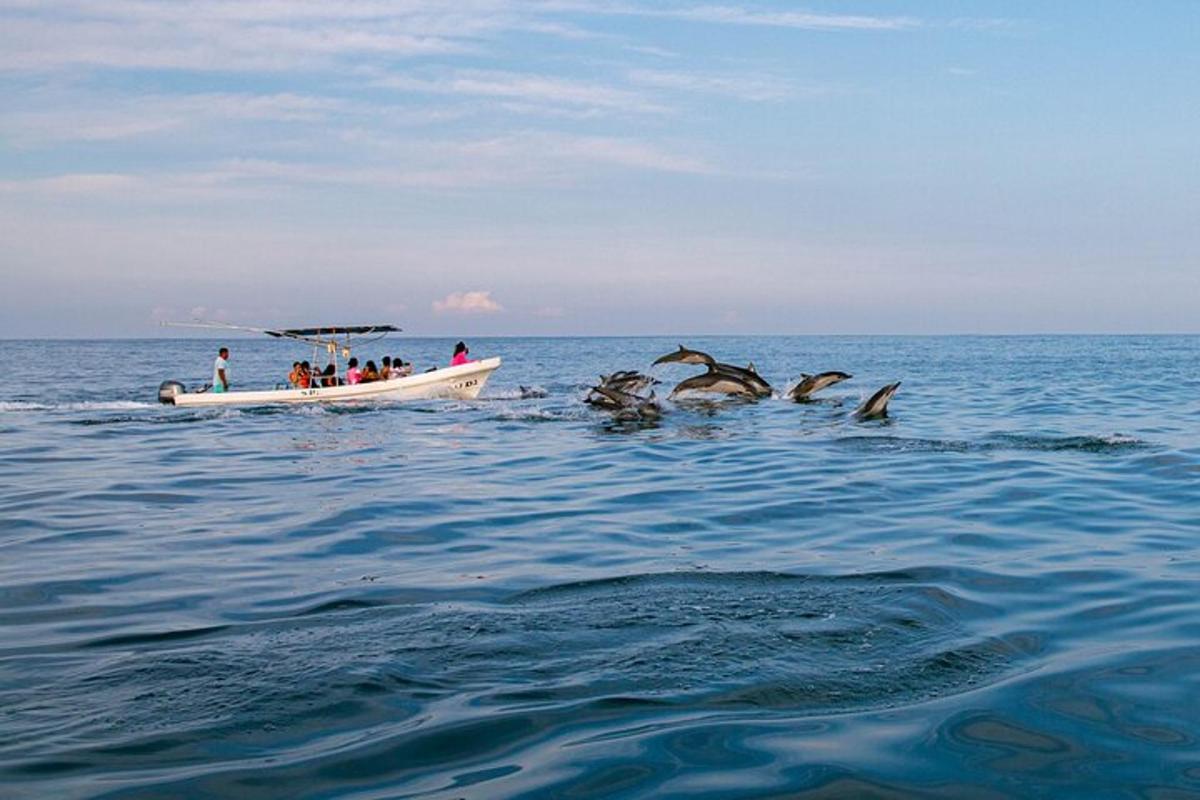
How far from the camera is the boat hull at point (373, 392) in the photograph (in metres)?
35.8

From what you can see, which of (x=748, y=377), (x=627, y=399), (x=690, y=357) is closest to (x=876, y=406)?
(x=690, y=357)

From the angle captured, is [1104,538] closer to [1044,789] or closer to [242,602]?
[1044,789]

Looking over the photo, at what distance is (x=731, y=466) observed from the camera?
18.5 metres

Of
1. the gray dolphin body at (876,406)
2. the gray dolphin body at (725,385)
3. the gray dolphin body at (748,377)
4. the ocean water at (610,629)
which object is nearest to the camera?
the ocean water at (610,629)

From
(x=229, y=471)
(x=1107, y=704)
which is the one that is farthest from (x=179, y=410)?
(x=1107, y=704)

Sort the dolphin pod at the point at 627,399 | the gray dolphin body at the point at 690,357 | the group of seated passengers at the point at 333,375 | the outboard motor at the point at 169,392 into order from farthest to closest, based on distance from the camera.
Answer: the group of seated passengers at the point at 333,375
the outboard motor at the point at 169,392
the gray dolphin body at the point at 690,357
the dolphin pod at the point at 627,399

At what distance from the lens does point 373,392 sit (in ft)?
119

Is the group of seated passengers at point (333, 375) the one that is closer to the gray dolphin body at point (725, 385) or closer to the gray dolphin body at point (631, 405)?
the gray dolphin body at point (631, 405)

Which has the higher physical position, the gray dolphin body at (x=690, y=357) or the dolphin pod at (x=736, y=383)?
the gray dolphin body at (x=690, y=357)

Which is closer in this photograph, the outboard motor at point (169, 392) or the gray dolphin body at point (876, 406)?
the gray dolphin body at point (876, 406)

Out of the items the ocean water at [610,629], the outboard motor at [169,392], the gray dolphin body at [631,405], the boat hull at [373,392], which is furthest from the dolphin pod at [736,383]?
the outboard motor at [169,392]

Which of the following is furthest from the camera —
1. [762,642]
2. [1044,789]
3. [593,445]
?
[593,445]

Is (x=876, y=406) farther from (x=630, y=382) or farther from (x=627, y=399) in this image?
(x=630, y=382)

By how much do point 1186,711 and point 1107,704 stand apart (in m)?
0.38
